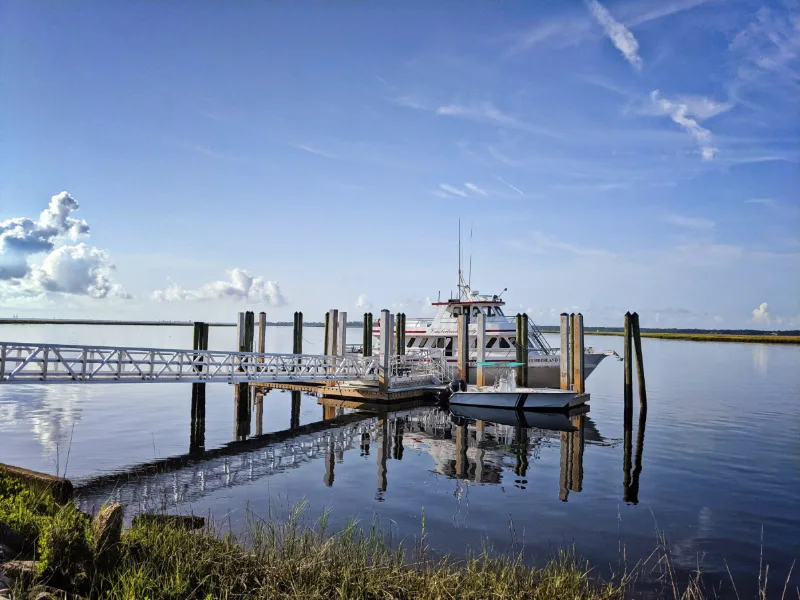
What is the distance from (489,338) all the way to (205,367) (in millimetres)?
16845

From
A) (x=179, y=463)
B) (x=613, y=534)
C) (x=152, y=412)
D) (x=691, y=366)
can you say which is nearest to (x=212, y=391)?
(x=152, y=412)

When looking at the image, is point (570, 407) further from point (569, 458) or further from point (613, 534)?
point (613, 534)

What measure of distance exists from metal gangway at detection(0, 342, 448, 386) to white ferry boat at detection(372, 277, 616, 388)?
6.47 ft

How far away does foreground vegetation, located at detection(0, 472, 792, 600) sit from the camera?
579cm

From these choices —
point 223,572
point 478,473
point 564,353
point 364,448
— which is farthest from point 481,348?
point 223,572

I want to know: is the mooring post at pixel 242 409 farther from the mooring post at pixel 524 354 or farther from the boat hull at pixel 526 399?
the mooring post at pixel 524 354

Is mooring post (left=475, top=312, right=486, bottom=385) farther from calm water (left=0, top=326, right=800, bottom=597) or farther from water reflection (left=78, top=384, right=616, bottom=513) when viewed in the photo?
calm water (left=0, top=326, right=800, bottom=597)

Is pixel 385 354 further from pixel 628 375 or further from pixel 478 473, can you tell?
pixel 478 473

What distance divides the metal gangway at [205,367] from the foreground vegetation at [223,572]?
911 centimetres

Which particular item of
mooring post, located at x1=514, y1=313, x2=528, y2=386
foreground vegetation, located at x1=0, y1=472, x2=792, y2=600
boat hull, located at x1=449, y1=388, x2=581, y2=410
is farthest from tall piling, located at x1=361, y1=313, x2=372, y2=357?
foreground vegetation, located at x1=0, y1=472, x2=792, y2=600

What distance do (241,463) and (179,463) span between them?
1.56 metres

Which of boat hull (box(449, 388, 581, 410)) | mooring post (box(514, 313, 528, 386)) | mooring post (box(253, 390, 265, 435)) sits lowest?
mooring post (box(253, 390, 265, 435))

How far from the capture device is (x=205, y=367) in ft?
65.7

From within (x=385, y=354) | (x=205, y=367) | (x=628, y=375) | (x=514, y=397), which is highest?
(x=385, y=354)
